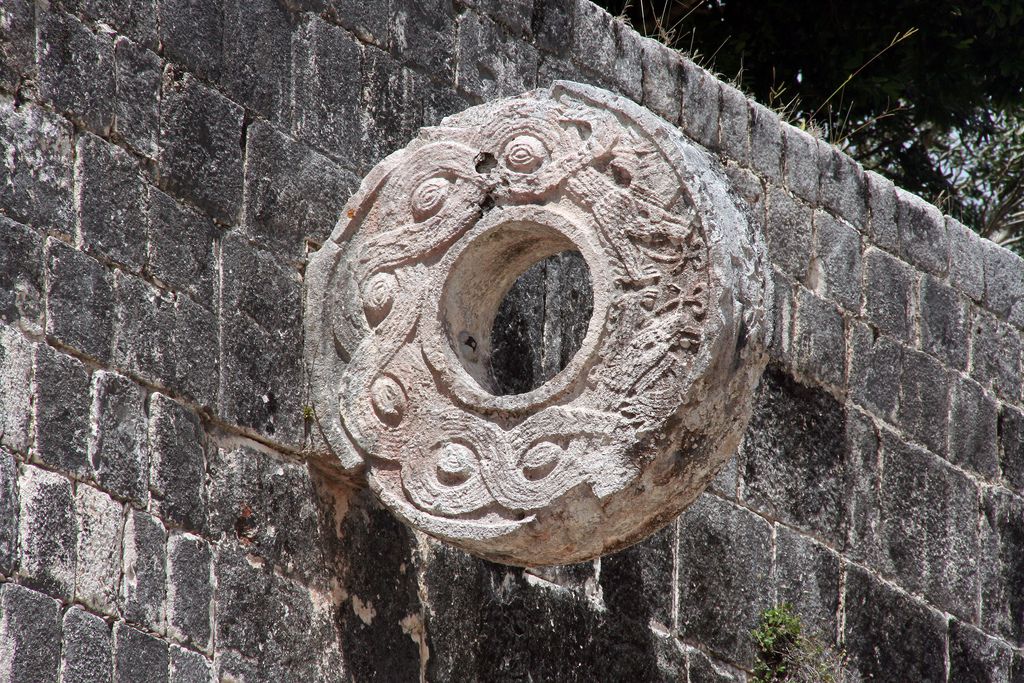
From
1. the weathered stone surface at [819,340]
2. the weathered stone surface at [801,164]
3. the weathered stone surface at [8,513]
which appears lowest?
the weathered stone surface at [8,513]

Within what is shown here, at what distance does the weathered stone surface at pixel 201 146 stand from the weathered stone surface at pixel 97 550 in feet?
2.99

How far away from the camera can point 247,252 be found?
16.6ft

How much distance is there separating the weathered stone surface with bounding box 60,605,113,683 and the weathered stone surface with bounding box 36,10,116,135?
124 centimetres

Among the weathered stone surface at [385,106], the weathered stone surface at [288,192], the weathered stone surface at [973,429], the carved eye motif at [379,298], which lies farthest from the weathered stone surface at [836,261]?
the carved eye motif at [379,298]

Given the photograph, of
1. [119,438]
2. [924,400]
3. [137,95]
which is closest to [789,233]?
[924,400]

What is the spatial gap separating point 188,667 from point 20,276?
3.47 ft

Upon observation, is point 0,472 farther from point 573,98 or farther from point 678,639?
point 678,639

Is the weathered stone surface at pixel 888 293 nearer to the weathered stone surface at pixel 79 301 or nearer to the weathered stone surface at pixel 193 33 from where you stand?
the weathered stone surface at pixel 193 33

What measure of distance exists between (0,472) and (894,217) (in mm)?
4539

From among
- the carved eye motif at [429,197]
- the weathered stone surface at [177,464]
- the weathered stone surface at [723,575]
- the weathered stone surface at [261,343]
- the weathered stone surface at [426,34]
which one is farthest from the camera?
the weathered stone surface at [723,575]

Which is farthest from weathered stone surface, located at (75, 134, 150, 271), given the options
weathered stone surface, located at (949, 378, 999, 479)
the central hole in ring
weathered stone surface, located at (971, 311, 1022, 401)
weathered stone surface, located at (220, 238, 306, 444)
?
weathered stone surface, located at (971, 311, 1022, 401)

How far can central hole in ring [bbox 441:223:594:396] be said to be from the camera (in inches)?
198

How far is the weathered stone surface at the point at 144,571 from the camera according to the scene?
14.5ft

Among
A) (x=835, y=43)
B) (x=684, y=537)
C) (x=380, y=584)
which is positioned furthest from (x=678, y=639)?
(x=835, y=43)
